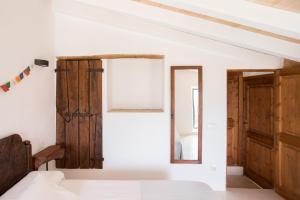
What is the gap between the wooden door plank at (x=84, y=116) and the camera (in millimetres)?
3555

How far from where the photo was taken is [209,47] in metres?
3.43

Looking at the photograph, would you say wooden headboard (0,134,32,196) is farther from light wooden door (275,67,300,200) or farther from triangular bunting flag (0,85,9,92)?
light wooden door (275,67,300,200)

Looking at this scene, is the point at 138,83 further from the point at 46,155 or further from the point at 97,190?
the point at 97,190

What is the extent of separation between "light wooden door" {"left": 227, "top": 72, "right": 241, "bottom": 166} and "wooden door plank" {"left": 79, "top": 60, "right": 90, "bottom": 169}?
106 inches

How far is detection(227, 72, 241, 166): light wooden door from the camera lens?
4.64 meters

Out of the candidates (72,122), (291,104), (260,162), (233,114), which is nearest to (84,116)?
(72,122)

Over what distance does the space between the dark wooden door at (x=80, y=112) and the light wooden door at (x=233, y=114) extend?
2.54 metres

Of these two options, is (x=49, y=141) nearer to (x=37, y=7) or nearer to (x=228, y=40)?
(x=37, y=7)

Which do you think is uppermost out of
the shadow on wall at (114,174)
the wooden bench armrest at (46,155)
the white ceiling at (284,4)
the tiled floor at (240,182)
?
the white ceiling at (284,4)

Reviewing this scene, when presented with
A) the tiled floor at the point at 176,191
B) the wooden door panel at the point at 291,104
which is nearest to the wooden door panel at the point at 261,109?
the wooden door panel at the point at 291,104

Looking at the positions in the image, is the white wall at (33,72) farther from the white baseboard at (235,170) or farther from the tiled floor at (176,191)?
the white baseboard at (235,170)

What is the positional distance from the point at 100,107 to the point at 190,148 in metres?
1.49

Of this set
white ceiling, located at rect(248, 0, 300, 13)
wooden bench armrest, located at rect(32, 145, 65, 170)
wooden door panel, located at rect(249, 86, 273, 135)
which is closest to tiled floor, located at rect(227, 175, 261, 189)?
wooden door panel, located at rect(249, 86, 273, 135)

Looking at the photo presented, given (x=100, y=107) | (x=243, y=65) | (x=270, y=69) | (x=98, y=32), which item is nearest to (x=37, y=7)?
(x=98, y=32)
